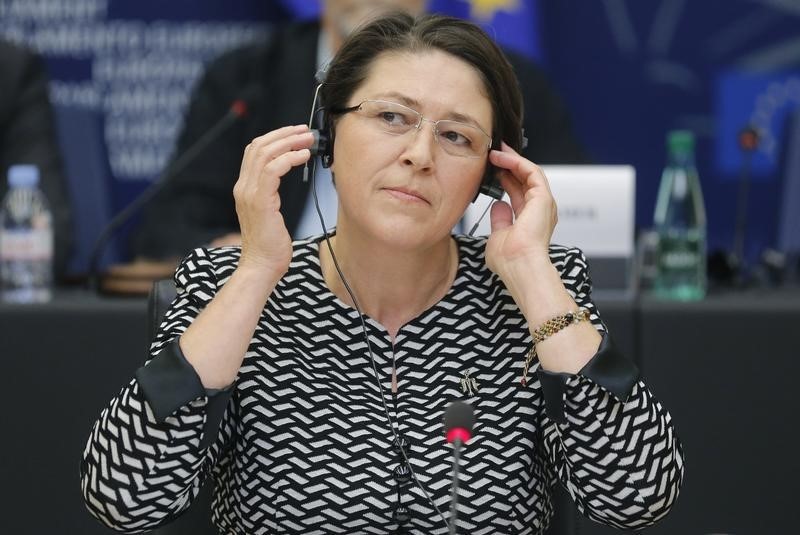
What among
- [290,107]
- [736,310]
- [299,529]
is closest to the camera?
[299,529]

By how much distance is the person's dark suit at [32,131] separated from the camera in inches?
139

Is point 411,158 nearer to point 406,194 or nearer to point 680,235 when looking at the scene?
point 406,194

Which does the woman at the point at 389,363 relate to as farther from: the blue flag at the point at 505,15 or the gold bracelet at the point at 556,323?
the blue flag at the point at 505,15

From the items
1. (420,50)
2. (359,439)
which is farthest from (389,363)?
(420,50)

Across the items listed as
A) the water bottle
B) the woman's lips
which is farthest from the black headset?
the water bottle

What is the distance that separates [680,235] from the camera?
9.30 ft

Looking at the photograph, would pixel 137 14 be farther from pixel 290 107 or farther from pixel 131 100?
pixel 290 107

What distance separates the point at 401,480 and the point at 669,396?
36.0 inches

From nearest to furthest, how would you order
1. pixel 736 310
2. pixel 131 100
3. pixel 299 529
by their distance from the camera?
1. pixel 299 529
2. pixel 736 310
3. pixel 131 100

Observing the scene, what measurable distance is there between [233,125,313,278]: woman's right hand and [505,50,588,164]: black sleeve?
2.09m

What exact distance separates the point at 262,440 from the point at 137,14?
2.67 meters

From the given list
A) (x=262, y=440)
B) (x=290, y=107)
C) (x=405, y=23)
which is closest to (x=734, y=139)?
(x=290, y=107)

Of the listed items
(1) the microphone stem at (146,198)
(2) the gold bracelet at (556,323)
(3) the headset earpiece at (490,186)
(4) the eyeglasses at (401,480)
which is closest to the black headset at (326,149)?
(3) the headset earpiece at (490,186)

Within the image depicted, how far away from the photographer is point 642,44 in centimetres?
411
